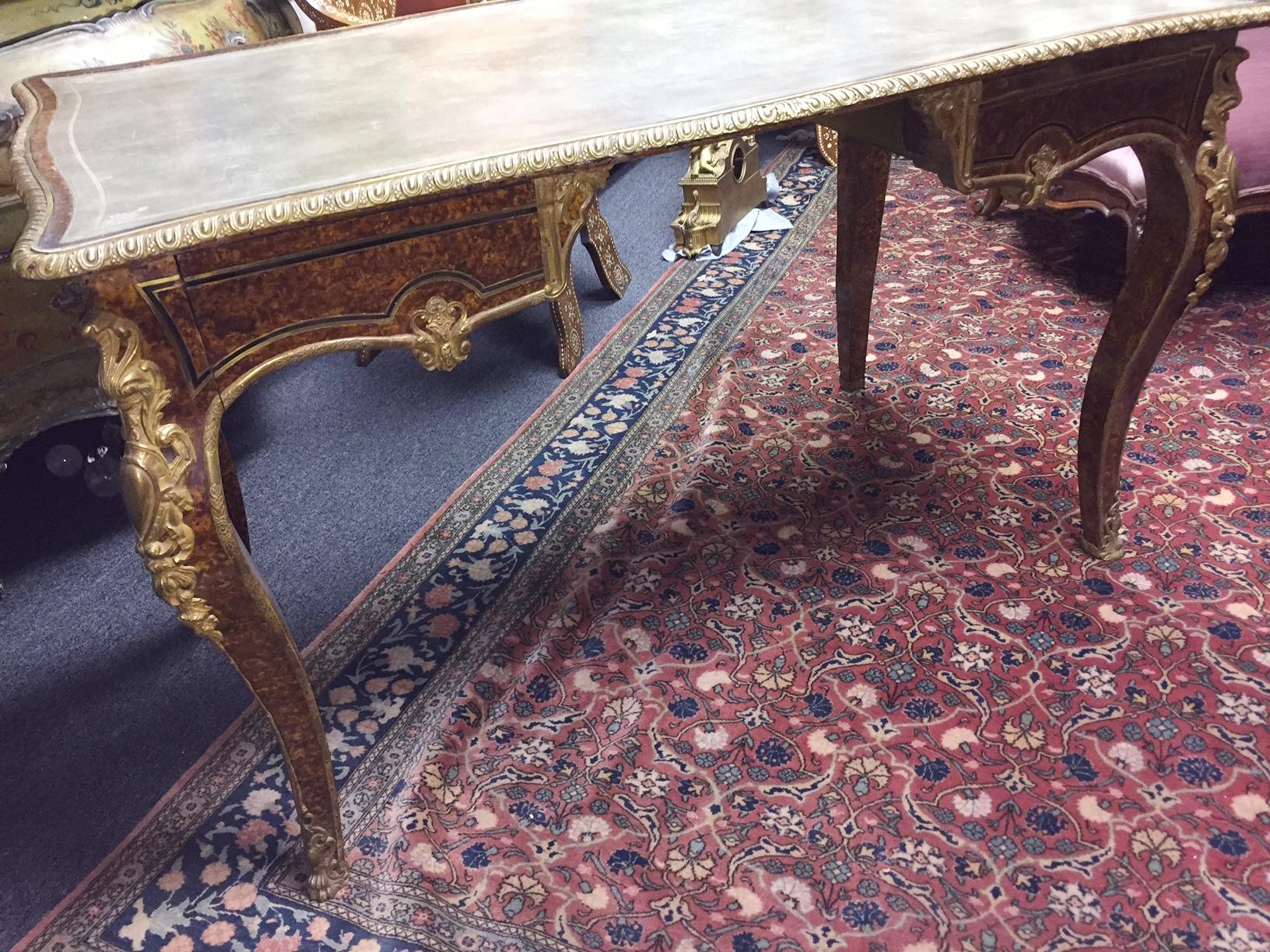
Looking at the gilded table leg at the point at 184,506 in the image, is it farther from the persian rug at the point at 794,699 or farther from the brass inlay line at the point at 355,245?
the persian rug at the point at 794,699

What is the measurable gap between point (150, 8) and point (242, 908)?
209 centimetres

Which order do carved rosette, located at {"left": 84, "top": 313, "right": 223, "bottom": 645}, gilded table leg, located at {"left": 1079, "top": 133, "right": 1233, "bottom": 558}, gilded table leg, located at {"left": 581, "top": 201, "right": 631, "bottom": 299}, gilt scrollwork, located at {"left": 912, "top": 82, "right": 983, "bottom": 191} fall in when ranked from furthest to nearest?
1. gilded table leg, located at {"left": 581, "top": 201, "right": 631, "bottom": 299}
2. gilded table leg, located at {"left": 1079, "top": 133, "right": 1233, "bottom": 558}
3. gilt scrollwork, located at {"left": 912, "top": 82, "right": 983, "bottom": 191}
4. carved rosette, located at {"left": 84, "top": 313, "right": 223, "bottom": 645}

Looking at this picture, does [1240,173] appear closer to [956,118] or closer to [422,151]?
[956,118]

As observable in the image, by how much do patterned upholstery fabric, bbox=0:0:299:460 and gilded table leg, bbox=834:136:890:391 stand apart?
138 cm

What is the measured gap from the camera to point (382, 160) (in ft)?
3.16

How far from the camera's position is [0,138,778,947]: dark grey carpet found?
56.2 inches

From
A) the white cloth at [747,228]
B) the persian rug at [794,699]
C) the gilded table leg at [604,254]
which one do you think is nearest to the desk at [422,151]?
the persian rug at [794,699]

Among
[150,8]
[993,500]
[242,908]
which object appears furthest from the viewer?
[150,8]

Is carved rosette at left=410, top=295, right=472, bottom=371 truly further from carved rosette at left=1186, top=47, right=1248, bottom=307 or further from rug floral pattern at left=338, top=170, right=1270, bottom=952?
carved rosette at left=1186, top=47, right=1248, bottom=307

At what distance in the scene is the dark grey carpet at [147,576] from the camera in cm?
143

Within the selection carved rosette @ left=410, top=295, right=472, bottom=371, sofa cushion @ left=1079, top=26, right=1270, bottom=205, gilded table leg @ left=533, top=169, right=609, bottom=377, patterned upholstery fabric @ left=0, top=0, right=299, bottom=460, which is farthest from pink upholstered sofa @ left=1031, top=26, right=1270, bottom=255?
patterned upholstery fabric @ left=0, top=0, right=299, bottom=460

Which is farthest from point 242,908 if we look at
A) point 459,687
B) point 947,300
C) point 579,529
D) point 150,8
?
point 947,300

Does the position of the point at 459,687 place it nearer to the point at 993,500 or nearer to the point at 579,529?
the point at 579,529

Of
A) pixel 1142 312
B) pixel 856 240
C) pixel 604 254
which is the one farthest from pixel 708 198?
pixel 1142 312
